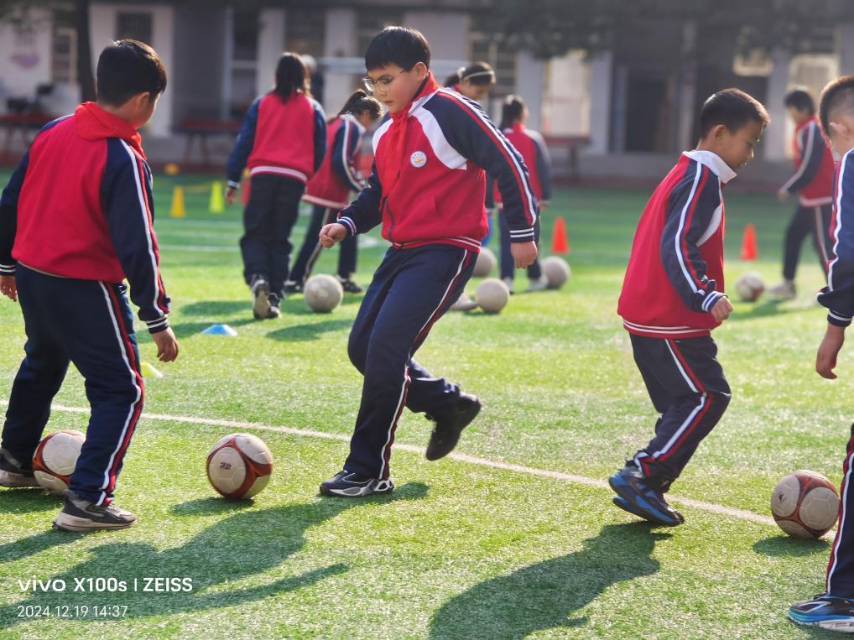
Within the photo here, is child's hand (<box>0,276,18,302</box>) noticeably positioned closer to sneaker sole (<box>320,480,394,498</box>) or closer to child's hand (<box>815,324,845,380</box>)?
sneaker sole (<box>320,480,394,498</box>)

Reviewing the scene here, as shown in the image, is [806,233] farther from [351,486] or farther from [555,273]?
[351,486]

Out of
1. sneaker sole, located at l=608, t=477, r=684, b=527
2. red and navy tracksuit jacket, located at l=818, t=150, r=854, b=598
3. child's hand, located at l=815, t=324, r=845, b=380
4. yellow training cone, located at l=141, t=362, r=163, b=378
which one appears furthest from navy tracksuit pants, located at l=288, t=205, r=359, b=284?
red and navy tracksuit jacket, located at l=818, t=150, r=854, b=598

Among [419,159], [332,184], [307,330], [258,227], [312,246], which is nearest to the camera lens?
[419,159]

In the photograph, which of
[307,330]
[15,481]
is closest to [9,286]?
[15,481]

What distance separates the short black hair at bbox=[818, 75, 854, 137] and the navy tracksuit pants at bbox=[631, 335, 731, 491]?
1064 millimetres

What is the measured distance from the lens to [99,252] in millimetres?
5176

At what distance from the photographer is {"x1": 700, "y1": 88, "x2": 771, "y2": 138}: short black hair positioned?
5641mm

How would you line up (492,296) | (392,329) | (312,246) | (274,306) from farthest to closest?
(312,246) → (492,296) → (274,306) → (392,329)

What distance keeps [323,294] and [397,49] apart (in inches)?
223

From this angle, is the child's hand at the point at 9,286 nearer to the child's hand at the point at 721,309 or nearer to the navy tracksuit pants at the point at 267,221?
the child's hand at the point at 721,309

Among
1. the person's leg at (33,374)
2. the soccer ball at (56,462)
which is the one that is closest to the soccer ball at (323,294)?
the person's leg at (33,374)

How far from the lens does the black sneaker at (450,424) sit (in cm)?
633

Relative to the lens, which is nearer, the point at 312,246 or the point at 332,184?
the point at 332,184

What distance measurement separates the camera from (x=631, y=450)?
7.07 m
